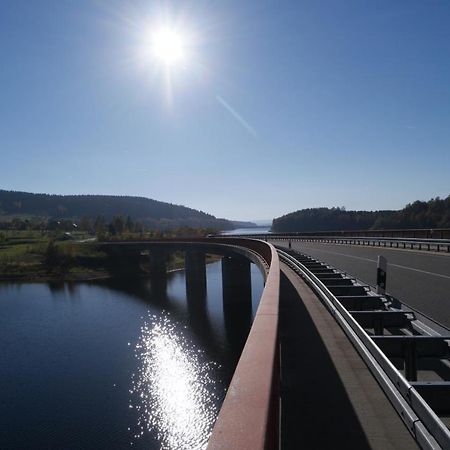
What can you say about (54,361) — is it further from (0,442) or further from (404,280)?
(404,280)

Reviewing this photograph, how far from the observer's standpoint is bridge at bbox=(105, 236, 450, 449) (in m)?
2.73

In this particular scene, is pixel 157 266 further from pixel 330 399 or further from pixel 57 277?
pixel 330 399

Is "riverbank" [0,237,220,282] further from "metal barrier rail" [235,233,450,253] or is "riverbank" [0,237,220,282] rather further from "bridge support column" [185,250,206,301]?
"metal barrier rail" [235,233,450,253]

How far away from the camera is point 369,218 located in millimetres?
126625

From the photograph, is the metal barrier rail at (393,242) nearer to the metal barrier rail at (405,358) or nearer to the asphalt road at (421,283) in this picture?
the asphalt road at (421,283)

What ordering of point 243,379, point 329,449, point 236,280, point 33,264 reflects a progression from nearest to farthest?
point 243,379
point 329,449
point 236,280
point 33,264

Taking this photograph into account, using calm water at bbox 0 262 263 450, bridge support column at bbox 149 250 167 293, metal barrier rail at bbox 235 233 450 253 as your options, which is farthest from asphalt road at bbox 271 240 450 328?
bridge support column at bbox 149 250 167 293

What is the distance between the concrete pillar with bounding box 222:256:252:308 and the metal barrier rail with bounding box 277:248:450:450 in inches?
1436

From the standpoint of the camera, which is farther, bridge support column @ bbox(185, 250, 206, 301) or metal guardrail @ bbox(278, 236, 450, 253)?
bridge support column @ bbox(185, 250, 206, 301)

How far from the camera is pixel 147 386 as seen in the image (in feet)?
80.6

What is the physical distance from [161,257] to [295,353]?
72.5 m

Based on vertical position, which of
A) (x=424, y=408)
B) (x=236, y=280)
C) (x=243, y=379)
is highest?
(x=243, y=379)

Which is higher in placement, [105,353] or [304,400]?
[304,400]

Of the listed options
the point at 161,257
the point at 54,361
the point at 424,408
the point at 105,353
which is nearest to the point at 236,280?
the point at 105,353
